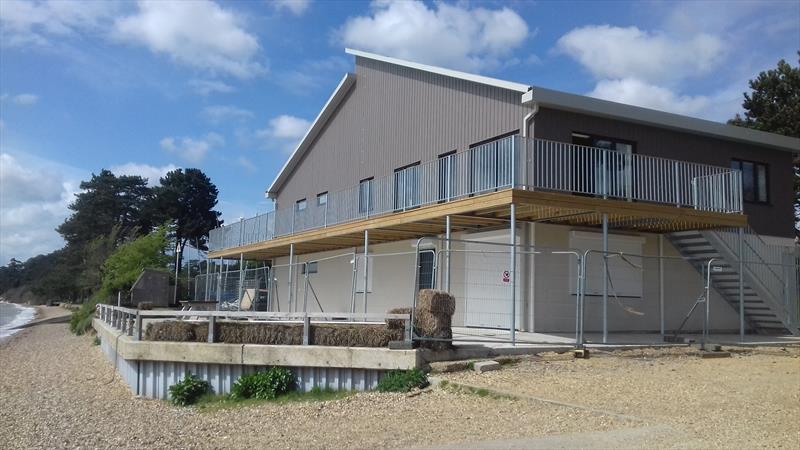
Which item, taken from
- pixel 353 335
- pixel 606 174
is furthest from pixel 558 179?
pixel 353 335

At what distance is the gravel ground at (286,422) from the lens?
28.1 ft

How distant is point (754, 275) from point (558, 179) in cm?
716

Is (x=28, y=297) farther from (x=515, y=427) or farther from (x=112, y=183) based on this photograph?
(x=515, y=427)

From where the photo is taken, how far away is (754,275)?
62.4 ft

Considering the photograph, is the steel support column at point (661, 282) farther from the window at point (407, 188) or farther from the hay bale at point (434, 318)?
the hay bale at point (434, 318)

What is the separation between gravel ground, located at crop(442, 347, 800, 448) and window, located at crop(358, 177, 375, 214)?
29.8ft

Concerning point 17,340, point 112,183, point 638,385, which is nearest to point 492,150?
point 638,385

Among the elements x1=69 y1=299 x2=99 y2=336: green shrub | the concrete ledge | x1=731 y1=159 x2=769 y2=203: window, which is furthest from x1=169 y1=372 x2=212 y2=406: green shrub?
x1=69 y1=299 x2=99 y2=336: green shrub

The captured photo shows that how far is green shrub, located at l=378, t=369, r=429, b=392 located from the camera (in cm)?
1111

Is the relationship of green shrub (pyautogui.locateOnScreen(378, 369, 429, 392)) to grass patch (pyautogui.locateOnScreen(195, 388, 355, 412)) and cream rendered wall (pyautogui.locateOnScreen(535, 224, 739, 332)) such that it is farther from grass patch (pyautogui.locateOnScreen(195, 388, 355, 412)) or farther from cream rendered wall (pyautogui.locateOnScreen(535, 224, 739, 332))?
cream rendered wall (pyautogui.locateOnScreen(535, 224, 739, 332))

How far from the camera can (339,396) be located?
1173cm

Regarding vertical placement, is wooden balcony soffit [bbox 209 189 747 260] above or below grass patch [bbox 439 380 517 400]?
above

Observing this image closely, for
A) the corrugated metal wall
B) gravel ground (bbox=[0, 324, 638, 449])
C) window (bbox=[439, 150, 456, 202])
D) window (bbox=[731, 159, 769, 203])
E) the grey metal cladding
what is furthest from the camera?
window (bbox=[731, 159, 769, 203])

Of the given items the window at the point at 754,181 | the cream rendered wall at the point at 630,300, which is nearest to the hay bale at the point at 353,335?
the cream rendered wall at the point at 630,300
